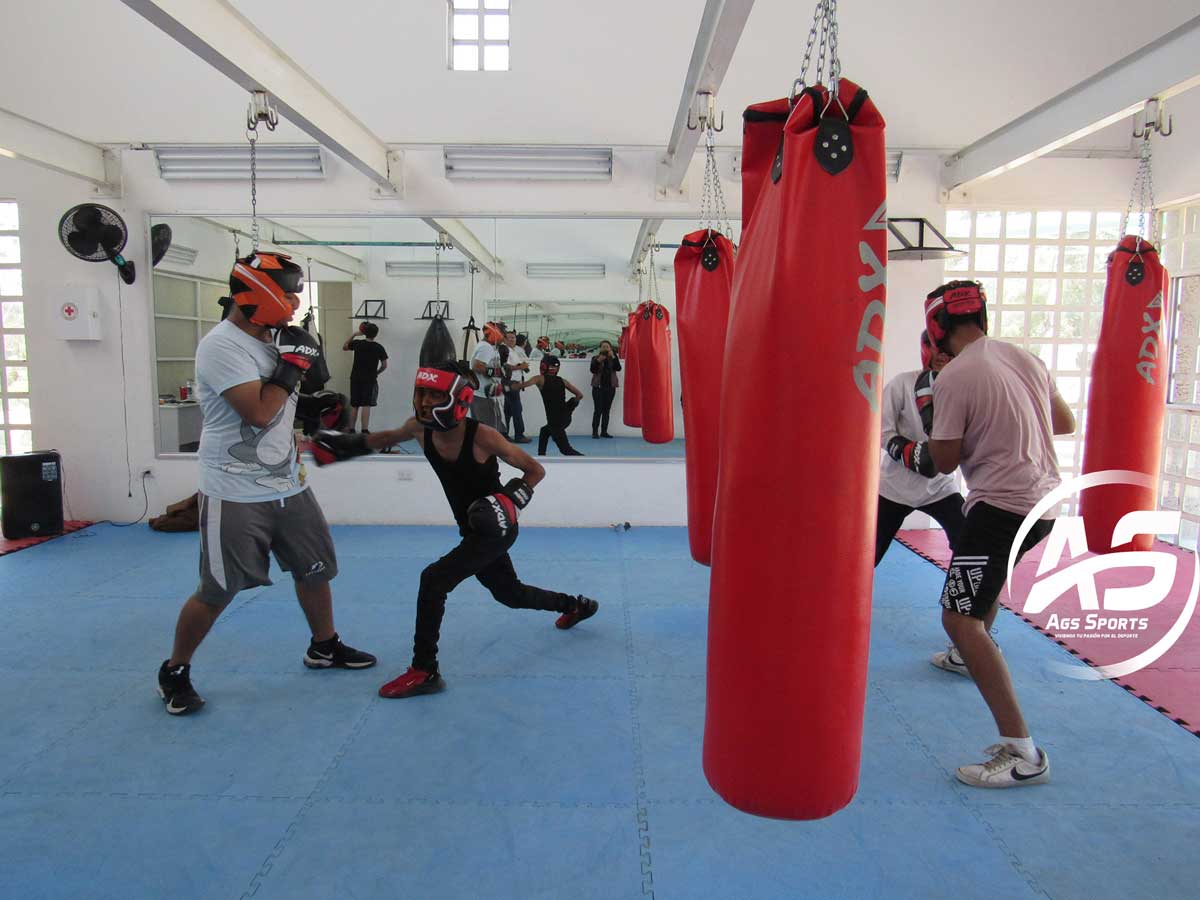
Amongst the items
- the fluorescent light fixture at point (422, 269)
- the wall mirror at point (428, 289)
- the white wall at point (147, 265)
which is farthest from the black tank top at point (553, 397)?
the fluorescent light fixture at point (422, 269)

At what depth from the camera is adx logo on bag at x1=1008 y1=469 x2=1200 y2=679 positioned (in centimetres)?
360

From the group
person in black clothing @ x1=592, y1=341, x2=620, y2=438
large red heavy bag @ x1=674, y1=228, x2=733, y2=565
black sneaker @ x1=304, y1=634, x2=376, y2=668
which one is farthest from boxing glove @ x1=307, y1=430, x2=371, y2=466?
person in black clothing @ x1=592, y1=341, x2=620, y2=438

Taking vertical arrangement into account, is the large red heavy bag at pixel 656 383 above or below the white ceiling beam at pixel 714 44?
below

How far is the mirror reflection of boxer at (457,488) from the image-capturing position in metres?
3.02

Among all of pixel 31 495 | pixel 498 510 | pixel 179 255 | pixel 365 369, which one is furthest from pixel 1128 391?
pixel 31 495

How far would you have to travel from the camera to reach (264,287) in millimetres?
2912

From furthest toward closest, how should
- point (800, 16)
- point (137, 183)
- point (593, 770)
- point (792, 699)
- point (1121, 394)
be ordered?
point (137, 183)
point (800, 16)
point (1121, 394)
point (593, 770)
point (792, 699)

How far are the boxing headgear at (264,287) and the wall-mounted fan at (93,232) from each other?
388cm

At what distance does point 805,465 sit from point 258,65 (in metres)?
3.73

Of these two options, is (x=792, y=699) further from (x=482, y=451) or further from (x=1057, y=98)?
(x=1057, y=98)

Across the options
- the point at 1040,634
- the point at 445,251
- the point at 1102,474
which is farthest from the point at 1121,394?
the point at 445,251

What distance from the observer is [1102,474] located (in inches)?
145

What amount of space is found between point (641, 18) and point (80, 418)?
18.5 ft

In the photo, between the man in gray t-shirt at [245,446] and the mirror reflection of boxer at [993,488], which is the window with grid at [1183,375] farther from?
the man in gray t-shirt at [245,446]
